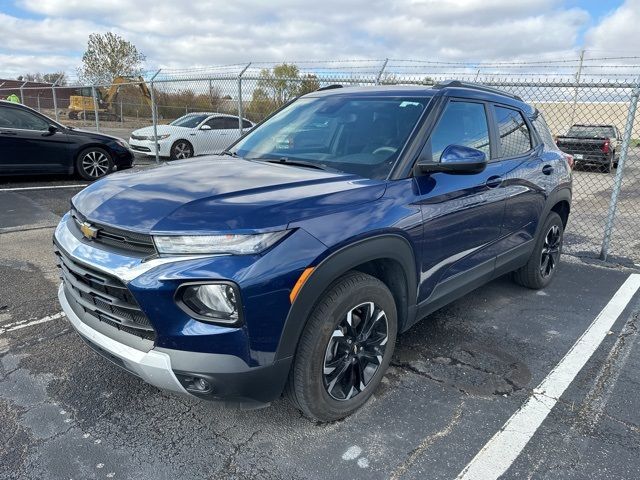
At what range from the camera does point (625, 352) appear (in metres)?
3.63

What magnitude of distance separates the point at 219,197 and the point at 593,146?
56.4ft

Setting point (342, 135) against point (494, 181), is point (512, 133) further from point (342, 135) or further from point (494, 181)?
point (342, 135)

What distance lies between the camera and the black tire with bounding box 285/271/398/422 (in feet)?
7.82

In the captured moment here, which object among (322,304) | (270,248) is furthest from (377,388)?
(270,248)

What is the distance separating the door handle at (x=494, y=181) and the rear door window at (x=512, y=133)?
0.91ft

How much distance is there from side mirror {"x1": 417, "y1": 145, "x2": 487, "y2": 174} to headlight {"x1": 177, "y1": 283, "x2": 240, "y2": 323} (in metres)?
1.43

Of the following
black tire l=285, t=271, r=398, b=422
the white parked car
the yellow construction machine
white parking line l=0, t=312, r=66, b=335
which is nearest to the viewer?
black tire l=285, t=271, r=398, b=422

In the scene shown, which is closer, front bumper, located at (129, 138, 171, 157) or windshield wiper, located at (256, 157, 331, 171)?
windshield wiper, located at (256, 157, 331, 171)

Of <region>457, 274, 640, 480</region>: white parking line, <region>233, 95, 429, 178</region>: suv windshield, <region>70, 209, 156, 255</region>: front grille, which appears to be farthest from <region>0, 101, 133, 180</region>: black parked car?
<region>457, 274, 640, 480</region>: white parking line

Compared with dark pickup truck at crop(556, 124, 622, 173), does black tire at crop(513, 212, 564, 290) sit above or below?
below

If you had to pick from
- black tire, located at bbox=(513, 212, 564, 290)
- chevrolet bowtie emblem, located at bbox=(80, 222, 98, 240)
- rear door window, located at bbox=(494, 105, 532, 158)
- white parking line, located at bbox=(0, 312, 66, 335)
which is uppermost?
rear door window, located at bbox=(494, 105, 532, 158)

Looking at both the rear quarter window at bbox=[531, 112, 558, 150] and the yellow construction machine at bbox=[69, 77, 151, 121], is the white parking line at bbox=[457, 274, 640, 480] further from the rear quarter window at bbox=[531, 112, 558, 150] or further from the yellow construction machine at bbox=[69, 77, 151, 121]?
the yellow construction machine at bbox=[69, 77, 151, 121]

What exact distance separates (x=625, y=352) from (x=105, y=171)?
9.42m

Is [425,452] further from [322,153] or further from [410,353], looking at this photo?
[322,153]
